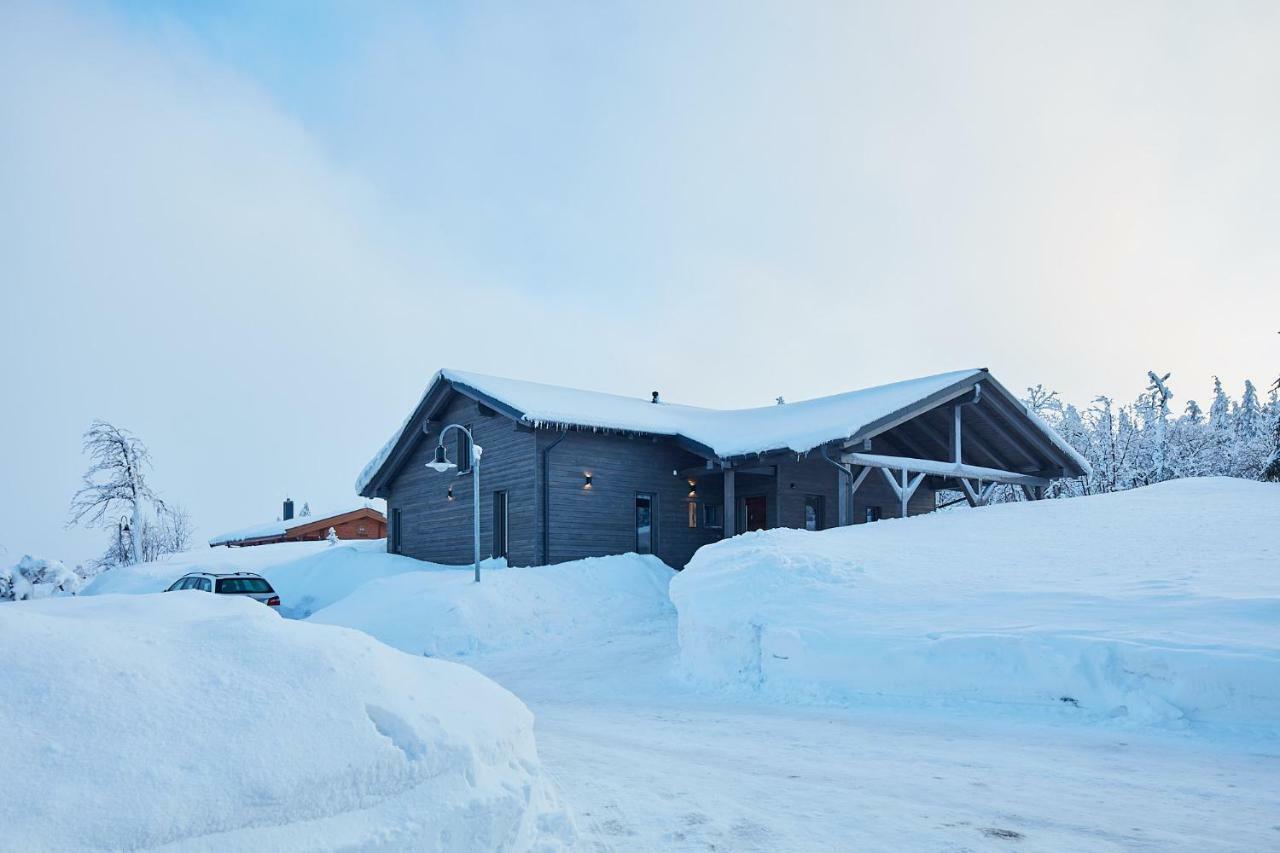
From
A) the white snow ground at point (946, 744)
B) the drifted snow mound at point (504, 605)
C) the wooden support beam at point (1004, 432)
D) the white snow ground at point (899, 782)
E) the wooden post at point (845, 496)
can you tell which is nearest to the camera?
the white snow ground at point (899, 782)

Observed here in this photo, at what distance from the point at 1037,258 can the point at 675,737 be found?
20.9 meters

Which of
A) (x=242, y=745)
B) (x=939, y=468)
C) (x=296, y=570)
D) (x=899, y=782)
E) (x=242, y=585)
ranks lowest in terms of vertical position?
(x=899, y=782)

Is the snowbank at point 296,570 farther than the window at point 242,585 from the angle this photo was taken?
Yes

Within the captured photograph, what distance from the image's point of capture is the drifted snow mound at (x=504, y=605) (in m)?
15.1

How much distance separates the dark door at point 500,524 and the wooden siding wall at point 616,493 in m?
1.96

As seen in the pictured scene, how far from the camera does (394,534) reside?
25.5 meters

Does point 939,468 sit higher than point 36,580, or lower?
higher

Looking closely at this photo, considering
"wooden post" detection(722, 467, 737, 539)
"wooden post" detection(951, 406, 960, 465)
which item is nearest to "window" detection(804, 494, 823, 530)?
"wooden post" detection(951, 406, 960, 465)

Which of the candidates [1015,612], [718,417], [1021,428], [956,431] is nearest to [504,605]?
[1015,612]

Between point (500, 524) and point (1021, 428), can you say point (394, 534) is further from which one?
point (1021, 428)

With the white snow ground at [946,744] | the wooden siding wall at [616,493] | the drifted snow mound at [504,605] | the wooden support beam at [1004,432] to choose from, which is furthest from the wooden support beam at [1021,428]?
the drifted snow mound at [504,605]

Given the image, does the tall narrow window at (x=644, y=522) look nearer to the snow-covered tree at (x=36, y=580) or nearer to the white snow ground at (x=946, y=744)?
the white snow ground at (x=946, y=744)

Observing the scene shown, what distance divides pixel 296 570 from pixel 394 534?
10.4 ft

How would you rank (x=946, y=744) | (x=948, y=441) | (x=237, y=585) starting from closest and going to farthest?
(x=946, y=744)
(x=237, y=585)
(x=948, y=441)
